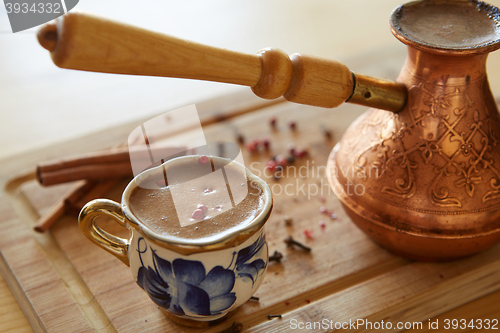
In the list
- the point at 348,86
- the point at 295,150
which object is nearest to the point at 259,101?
the point at 295,150

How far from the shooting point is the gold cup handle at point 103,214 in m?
0.61

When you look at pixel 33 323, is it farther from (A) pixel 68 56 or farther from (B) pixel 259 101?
(B) pixel 259 101

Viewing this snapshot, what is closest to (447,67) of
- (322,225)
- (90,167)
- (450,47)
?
(450,47)

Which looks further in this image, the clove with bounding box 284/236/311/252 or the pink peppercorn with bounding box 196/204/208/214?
the clove with bounding box 284/236/311/252

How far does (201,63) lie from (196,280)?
0.23 metres

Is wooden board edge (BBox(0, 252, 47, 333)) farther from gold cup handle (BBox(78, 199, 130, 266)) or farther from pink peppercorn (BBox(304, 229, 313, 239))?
pink peppercorn (BBox(304, 229, 313, 239))

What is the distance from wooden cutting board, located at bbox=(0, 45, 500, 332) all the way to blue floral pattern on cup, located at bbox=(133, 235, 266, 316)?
0.07 metres

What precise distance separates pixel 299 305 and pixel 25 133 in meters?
0.76

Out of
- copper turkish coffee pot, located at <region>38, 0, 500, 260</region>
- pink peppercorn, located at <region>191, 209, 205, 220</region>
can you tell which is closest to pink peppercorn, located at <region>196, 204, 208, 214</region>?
pink peppercorn, located at <region>191, 209, 205, 220</region>

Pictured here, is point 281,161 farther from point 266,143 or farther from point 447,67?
point 447,67

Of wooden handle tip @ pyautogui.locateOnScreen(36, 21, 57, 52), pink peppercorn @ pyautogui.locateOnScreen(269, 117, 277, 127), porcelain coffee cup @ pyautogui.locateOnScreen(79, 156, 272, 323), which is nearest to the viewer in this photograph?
wooden handle tip @ pyautogui.locateOnScreen(36, 21, 57, 52)

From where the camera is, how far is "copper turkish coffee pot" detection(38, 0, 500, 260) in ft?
2.05

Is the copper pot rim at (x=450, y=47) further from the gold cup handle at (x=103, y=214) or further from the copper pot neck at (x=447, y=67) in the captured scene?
the gold cup handle at (x=103, y=214)

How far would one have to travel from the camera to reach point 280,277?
723mm
